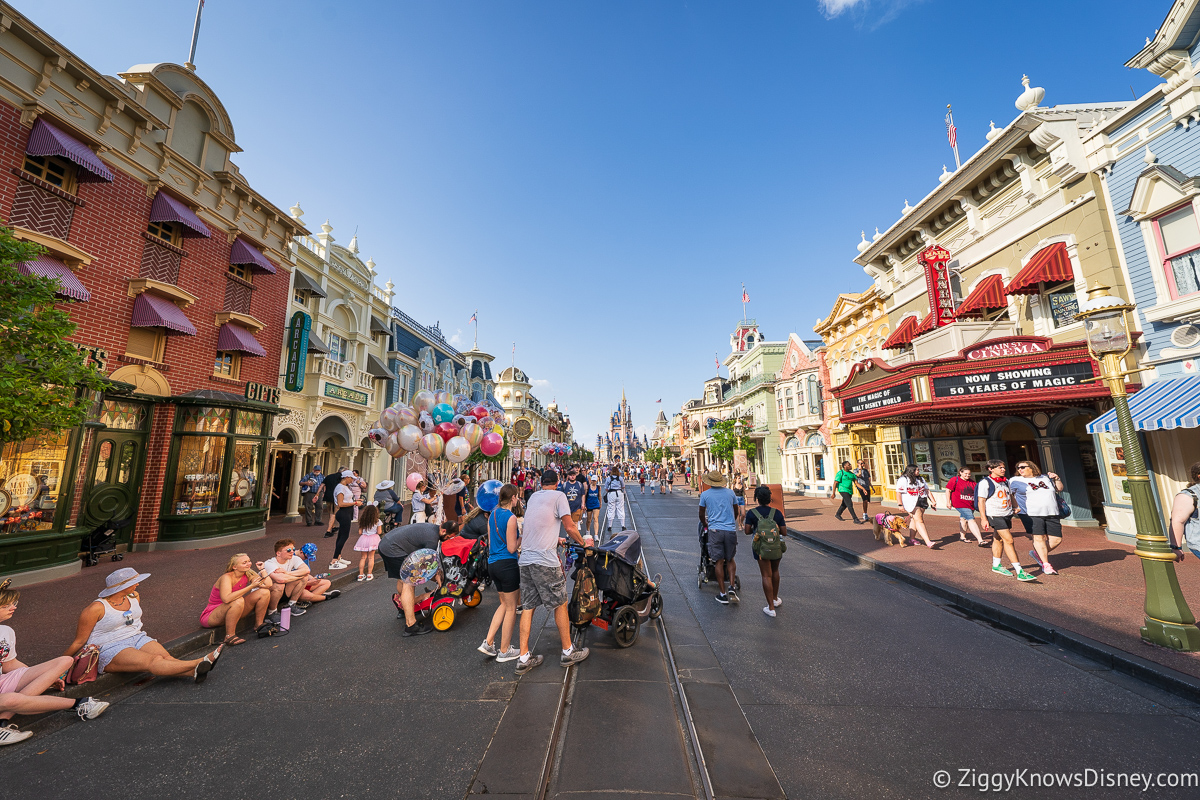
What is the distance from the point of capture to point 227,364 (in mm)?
13102

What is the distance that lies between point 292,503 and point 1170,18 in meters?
Answer: 26.2

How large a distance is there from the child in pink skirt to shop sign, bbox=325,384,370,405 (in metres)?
10.6

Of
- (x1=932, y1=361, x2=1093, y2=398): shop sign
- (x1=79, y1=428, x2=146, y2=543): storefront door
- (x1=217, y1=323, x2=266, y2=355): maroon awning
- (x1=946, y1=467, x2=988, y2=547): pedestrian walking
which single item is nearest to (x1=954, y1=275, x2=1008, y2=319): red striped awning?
(x1=932, y1=361, x2=1093, y2=398): shop sign

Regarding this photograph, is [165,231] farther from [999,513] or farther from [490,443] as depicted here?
Answer: [999,513]

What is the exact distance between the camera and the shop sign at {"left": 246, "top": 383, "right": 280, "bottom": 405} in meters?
13.4

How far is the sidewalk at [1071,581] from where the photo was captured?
4934 mm

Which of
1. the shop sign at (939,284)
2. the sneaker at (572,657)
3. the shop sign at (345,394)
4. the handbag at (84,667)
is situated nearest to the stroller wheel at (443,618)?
the sneaker at (572,657)

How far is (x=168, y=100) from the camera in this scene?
11.5m

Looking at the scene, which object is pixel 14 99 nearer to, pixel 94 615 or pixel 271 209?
pixel 271 209

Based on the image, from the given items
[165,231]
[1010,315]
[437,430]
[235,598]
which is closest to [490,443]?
[437,430]

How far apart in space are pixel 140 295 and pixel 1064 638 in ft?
57.9

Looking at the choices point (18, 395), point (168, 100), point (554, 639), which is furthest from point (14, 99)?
point (554, 639)

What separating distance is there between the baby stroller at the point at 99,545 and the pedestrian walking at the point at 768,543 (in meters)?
12.7

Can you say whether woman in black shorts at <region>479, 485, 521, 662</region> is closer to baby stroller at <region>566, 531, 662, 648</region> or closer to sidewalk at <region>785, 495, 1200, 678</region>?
baby stroller at <region>566, 531, 662, 648</region>
